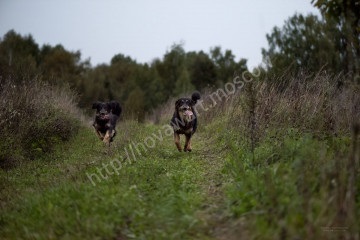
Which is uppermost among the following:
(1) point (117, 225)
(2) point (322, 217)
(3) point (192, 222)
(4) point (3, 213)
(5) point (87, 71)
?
(5) point (87, 71)

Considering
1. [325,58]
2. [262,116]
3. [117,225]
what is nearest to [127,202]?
[117,225]

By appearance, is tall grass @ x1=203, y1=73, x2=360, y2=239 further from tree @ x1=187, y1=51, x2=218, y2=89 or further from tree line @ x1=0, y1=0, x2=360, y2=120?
tree @ x1=187, y1=51, x2=218, y2=89

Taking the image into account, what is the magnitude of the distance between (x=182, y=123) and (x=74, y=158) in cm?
260

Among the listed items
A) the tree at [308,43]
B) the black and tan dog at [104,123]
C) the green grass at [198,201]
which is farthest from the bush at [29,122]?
the tree at [308,43]

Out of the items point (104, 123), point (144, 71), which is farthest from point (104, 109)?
point (144, 71)

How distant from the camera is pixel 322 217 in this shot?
2738mm

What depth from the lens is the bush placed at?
22.8 feet

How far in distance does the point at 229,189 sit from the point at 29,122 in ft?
19.0

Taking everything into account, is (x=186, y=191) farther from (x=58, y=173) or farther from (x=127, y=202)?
(x=58, y=173)

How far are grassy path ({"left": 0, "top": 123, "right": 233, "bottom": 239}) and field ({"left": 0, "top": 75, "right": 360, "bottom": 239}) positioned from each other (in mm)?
13

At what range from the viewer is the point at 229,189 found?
404cm

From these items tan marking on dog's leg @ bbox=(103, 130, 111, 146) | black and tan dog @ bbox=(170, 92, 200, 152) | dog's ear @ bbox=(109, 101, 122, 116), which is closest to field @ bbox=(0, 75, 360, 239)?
black and tan dog @ bbox=(170, 92, 200, 152)

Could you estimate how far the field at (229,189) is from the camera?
2.90 meters

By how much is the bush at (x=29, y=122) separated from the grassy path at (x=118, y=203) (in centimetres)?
132
